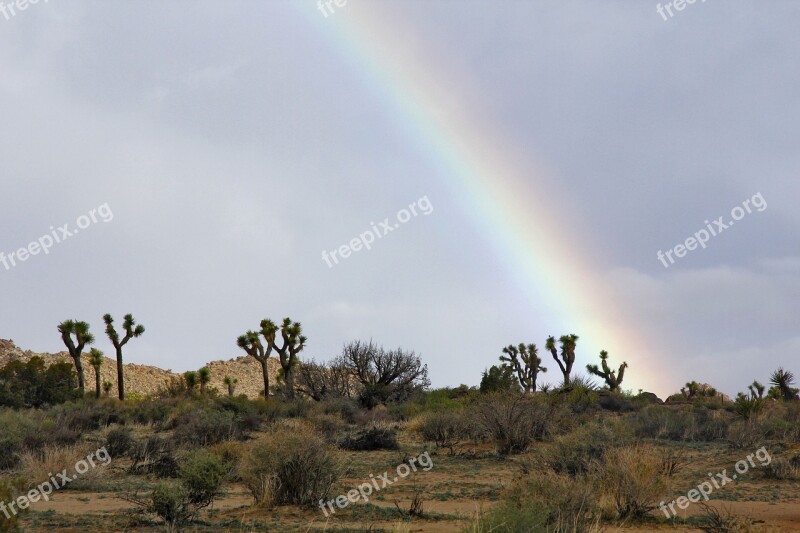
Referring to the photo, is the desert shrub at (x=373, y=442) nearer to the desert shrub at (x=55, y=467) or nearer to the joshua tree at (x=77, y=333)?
the desert shrub at (x=55, y=467)

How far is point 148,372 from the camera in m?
91.7

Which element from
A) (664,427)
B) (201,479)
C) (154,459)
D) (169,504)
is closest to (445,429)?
(664,427)

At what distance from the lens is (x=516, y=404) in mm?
21906

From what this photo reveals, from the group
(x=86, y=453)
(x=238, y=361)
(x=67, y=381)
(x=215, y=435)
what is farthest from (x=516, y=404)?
(x=238, y=361)

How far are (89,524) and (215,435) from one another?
12906 mm

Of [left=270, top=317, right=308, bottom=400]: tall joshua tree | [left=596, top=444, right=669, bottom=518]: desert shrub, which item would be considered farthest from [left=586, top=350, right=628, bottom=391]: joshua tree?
[left=596, top=444, right=669, bottom=518]: desert shrub

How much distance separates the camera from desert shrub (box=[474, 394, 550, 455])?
21.2 metres

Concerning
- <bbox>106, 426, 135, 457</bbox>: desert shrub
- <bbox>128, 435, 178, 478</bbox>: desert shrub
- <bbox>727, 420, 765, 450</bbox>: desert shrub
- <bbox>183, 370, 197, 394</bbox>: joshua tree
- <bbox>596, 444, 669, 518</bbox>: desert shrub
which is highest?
<bbox>183, 370, 197, 394</bbox>: joshua tree

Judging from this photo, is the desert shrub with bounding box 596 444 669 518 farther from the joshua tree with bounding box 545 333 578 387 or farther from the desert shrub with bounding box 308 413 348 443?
the joshua tree with bounding box 545 333 578 387

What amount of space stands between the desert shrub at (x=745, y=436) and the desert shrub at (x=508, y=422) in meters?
6.38

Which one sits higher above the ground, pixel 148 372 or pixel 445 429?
pixel 148 372

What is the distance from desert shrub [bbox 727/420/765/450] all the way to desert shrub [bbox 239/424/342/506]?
50.5 feet

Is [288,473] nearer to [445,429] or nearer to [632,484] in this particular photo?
[632,484]

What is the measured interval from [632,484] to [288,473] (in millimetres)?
5685
